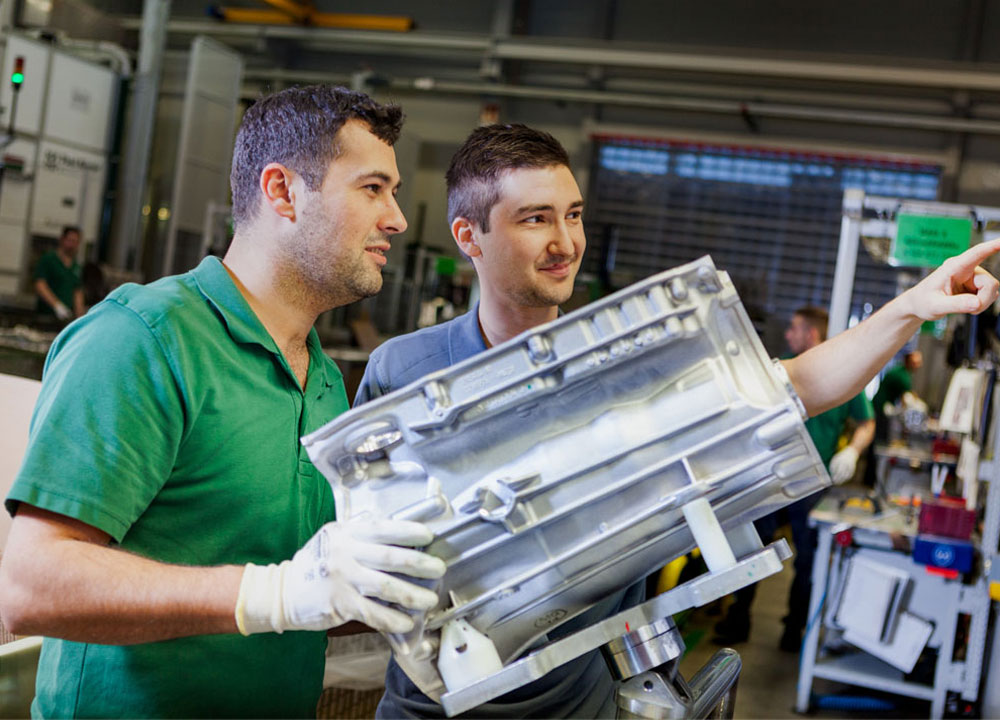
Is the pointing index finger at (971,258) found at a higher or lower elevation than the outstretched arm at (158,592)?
higher

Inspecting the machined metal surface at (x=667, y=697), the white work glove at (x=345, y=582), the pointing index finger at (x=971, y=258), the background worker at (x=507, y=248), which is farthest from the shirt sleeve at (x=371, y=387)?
the pointing index finger at (x=971, y=258)

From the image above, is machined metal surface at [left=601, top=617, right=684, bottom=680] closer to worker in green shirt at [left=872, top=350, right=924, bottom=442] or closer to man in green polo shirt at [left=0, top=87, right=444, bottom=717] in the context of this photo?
man in green polo shirt at [left=0, top=87, right=444, bottom=717]

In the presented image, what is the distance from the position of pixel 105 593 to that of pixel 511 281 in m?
0.82

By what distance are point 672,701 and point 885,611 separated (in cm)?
286

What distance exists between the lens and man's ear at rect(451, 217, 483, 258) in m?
1.65

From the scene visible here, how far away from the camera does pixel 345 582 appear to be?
3.00 ft

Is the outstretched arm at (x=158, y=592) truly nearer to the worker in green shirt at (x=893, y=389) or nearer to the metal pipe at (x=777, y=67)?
the worker in green shirt at (x=893, y=389)

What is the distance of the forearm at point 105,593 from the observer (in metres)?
0.95

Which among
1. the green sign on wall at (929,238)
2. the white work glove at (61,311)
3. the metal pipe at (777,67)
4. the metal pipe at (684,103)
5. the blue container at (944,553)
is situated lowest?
the blue container at (944,553)

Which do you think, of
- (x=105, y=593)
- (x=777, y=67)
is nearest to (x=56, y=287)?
(x=777, y=67)

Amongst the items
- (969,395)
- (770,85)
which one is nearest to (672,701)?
(969,395)

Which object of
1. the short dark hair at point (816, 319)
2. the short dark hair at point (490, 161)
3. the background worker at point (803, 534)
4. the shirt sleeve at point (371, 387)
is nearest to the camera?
the shirt sleeve at point (371, 387)

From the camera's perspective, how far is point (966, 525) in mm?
3430

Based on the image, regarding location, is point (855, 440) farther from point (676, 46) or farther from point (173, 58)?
point (173, 58)
